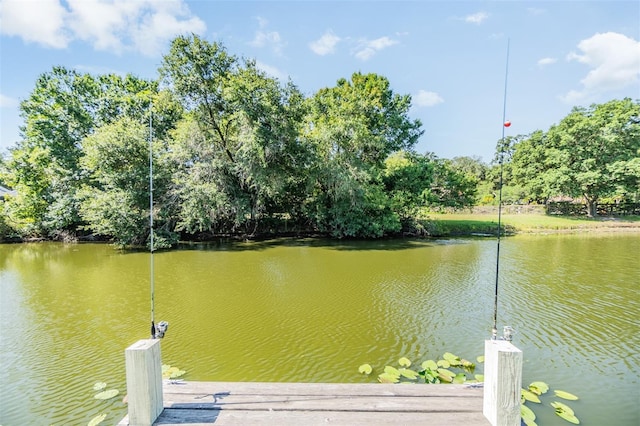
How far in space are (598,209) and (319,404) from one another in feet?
118

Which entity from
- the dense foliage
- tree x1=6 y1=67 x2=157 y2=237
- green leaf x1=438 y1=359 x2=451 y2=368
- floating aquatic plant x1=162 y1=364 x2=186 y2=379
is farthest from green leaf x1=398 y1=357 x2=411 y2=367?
tree x1=6 y1=67 x2=157 y2=237

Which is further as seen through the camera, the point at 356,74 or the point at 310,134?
the point at 356,74

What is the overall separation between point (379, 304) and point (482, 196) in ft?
117

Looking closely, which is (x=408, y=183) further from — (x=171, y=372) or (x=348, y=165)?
(x=171, y=372)

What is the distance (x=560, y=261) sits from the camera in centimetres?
1205

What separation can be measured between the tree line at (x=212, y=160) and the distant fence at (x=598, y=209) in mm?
14150

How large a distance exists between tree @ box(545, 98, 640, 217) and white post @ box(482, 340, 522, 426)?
29.9 m

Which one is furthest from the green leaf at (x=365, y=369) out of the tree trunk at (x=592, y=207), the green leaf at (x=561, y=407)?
the tree trunk at (x=592, y=207)

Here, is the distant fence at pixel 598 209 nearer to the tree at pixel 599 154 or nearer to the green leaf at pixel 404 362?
the tree at pixel 599 154

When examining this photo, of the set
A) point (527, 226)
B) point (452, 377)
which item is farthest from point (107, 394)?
point (527, 226)

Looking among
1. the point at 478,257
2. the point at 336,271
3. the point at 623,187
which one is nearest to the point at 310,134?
the point at 336,271

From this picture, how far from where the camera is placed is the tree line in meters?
15.7

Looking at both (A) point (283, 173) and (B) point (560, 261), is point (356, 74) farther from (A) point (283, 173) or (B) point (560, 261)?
(B) point (560, 261)

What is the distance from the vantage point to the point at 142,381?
2.74 meters
